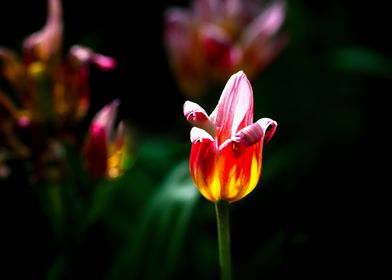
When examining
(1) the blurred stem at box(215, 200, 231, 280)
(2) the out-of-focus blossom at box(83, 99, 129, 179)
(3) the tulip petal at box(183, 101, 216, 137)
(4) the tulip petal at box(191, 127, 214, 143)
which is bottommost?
(1) the blurred stem at box(215, 200, 231, 280)

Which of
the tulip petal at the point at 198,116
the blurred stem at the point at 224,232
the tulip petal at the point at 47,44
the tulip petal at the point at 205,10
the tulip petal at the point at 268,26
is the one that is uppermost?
the tulip petal at the point at 205,10

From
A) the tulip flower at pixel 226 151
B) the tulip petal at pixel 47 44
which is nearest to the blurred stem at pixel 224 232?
the tulip flower at pixel 226 151

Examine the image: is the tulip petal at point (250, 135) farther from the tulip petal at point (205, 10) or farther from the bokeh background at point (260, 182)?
the tulip petal at point (205, 10)

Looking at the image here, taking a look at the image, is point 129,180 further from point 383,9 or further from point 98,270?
point 383,9

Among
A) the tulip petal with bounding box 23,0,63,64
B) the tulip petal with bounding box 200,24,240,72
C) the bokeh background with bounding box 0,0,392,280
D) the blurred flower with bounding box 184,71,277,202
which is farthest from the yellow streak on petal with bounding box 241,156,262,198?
the tulip petal with bounding box 200,24,240,72

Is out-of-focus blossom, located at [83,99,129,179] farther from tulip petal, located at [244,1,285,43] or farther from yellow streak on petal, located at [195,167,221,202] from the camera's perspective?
tulip petal, located at [244,1,285,43]

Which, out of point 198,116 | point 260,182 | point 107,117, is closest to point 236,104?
point 198,116

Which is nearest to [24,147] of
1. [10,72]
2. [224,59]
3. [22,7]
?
[10,72]

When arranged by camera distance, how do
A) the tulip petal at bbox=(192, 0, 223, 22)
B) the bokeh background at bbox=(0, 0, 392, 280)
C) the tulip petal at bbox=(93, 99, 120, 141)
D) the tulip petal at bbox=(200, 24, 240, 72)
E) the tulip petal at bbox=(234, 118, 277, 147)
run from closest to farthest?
the tulip petal at bbox=(234, 118, 277, 147) < the tulip petal at bbox=(93, 99, 120, 141) < the bokeh background at bbox=(0, 0, 392, 280) < the tulip petal at bbox=(200, 24, 240, 72) < the tulip petal at bbox=(192, 0, 223, 22)
